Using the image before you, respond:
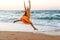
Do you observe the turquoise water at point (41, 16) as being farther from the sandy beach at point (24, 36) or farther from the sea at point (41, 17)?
the sandy beach at point (24, 36)

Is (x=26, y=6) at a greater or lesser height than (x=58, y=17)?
greater

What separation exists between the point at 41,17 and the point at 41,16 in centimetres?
3

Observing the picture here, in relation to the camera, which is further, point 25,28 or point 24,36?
point 25,28

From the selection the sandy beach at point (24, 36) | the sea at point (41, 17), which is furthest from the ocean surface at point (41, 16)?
the sandy beach at point (24, 36)

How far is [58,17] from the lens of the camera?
303 centimetres

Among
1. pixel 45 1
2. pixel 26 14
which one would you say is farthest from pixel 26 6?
pixel 45 1

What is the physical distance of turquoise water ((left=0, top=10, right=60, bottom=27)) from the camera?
3.02m

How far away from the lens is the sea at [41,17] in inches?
119

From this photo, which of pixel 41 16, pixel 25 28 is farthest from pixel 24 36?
pixel 41 16

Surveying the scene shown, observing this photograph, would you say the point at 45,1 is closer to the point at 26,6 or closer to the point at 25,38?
the point at 26,6

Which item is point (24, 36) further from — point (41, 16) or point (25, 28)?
point (41, 16)

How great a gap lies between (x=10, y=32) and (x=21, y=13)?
38 cm

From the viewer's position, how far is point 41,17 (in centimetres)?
311

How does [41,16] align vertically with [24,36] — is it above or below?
above
